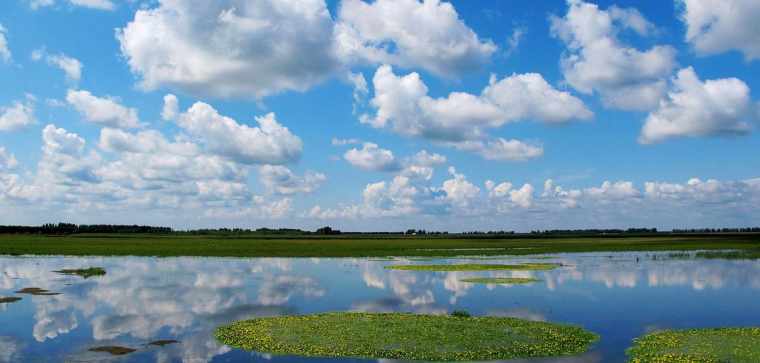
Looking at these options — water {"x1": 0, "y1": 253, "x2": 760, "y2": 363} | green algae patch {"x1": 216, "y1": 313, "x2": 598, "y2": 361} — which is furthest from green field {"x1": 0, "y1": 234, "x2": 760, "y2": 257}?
green algae patch {"x1": 216, "y1": 313, "x2": 598, "y2": 361}

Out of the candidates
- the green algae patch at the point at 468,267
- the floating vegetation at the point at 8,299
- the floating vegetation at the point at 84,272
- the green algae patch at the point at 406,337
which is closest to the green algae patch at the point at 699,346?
the green algae patch at the point at 406,337

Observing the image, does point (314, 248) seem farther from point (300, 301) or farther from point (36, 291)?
point (300, 301)

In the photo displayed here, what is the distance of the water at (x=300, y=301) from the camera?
2334 centimetres

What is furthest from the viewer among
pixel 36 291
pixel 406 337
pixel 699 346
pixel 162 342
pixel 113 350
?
pixel 36 291

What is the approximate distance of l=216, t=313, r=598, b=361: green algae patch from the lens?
2141cm

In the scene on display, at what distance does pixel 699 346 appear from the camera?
74.4 ft

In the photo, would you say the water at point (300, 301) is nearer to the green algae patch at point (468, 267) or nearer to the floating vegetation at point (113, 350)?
the floating vegetation at point (113, 350)

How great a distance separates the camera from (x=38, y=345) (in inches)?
899

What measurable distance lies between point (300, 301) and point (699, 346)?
22.7 meters

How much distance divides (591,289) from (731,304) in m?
9.34

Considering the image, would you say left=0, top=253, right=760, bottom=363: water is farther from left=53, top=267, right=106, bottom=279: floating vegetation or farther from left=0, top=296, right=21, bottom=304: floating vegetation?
left=53, top=267, right=106, bottom=279: floating vegetation

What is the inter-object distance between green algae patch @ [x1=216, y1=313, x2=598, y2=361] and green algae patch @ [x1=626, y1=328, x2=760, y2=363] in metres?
2.18

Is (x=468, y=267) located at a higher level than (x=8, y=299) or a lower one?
higher

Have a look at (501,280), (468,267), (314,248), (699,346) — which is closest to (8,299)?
(501,280)
